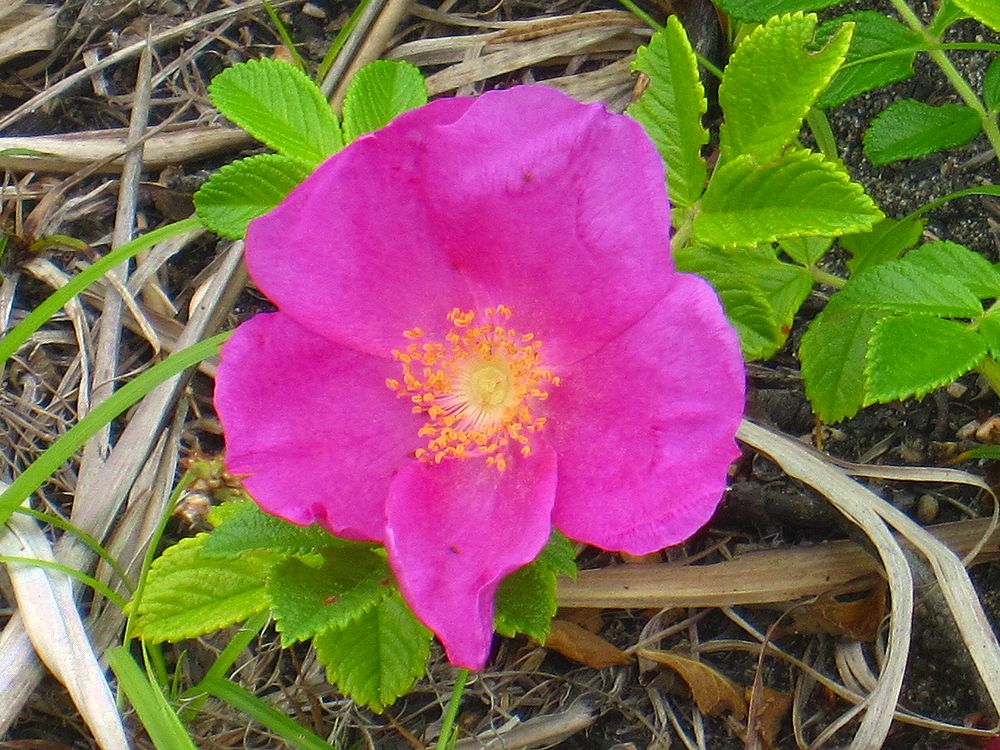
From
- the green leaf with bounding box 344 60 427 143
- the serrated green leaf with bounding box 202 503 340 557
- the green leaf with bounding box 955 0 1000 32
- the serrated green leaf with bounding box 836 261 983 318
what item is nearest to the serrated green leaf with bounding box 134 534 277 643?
the serrated green leaf with bounding box 202 503 340 557

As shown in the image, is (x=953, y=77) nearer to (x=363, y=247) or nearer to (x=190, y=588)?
(x=363, y=247)

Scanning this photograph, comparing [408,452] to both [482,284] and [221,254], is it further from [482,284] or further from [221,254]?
[221,254]

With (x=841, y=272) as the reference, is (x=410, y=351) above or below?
above

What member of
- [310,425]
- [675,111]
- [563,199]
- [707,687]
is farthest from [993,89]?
[310,425]

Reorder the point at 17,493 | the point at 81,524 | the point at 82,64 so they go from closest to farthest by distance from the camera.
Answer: the point at 17,493 < the point at 81,524 < the point at 82,64

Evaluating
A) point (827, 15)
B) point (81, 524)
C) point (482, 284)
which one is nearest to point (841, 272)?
point (827, 15)

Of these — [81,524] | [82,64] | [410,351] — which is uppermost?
[82,64]

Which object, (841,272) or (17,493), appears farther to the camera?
(841,272)

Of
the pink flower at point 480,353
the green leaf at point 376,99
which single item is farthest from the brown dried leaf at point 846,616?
the green leaf at point 376,99
